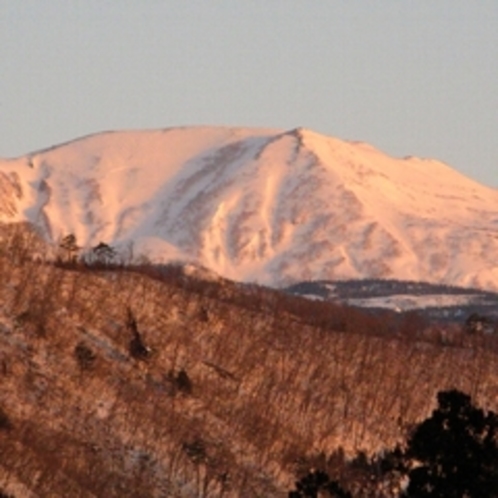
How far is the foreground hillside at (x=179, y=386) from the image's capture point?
135250 mm

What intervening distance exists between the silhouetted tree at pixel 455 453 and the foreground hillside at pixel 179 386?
48916mm

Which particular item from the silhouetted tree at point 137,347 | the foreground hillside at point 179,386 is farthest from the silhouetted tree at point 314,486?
the silhouetted tree at point 137,347

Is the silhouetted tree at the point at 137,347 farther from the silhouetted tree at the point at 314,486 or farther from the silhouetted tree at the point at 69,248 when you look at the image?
the silhouetted tree at the point at 314,486

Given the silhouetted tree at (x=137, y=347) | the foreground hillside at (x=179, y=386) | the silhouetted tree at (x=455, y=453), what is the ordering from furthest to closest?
the silhouetted tree at (x=137, y=347)
the foreground hillside at (x=179, y=386)
the silhouetted tree at (x=455, y=453)

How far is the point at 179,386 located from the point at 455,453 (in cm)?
9124

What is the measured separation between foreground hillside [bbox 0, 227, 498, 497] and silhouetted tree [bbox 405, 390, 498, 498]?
48916 mm

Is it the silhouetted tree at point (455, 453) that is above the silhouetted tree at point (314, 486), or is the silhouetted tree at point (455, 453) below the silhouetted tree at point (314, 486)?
above

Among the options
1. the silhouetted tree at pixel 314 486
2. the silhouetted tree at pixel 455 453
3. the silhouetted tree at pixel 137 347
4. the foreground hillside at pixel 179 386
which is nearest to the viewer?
the silhouetted tree at pixel 455 453

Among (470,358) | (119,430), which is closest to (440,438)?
(119,430)

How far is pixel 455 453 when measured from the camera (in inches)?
2675

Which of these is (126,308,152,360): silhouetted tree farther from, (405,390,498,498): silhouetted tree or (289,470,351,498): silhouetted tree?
(405,390,498,498): silhouetted tree

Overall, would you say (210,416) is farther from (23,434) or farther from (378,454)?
(23,434)

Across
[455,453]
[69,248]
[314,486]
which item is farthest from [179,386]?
[455,453]

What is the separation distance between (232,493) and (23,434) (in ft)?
42.8
